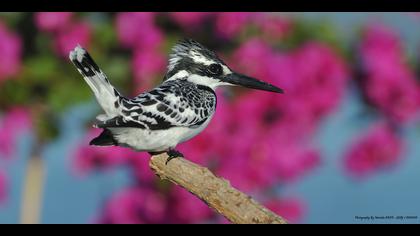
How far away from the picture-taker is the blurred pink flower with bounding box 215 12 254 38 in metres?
6.23

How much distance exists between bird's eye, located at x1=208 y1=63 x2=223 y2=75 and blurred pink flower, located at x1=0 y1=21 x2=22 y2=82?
3.21 meters

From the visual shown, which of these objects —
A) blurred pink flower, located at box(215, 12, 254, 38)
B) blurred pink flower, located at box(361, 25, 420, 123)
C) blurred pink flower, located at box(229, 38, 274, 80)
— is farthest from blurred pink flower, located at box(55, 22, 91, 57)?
blurred pink flower, located at box(361, 25, 420, 123)

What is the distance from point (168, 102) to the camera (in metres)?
3.46

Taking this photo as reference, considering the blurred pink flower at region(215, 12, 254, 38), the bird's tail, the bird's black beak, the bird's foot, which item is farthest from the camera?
the blurred pink flower at region(215, 12, 254, 38)

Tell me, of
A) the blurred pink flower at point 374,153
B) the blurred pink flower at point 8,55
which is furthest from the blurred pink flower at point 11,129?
the blurred pink flower at point 374,153

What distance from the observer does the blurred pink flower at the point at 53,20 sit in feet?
20.5

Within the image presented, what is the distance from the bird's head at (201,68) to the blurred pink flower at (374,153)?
3784mm

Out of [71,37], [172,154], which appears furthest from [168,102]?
[71,37]

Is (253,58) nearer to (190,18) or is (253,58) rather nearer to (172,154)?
(190,18)

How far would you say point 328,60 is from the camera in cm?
660

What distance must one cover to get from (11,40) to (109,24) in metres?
1.02

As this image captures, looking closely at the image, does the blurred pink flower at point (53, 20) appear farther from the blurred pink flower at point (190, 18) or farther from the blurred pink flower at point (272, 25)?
the blurred pink flower at point (272, 25)

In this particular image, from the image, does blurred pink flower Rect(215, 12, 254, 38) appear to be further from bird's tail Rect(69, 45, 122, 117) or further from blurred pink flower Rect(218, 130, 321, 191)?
bird's tail Rect(69, 45, 122, 117)
